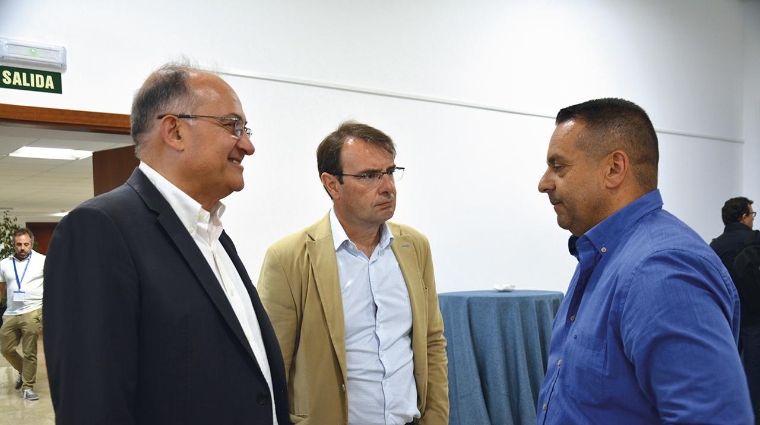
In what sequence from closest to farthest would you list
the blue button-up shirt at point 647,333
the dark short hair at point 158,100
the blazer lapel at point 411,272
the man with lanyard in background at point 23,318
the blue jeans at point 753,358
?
the blue button-up shirt at point 647,333 → the dark short hair at point 158,100 → the blazer lapel at point 411,272 → the blue jeans at point 753,358 → the man with lanyard in background at point 23,318

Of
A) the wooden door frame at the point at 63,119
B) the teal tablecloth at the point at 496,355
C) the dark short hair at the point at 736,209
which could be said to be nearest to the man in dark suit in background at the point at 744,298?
the dark short hair at the point at 736,209

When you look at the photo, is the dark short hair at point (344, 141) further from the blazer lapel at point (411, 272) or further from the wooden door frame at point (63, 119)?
the wooden door frame at point (63, 119)

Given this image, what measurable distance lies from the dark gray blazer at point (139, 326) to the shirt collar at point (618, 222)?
32.4 inches

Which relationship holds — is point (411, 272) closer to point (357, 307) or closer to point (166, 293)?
point (357, 307)

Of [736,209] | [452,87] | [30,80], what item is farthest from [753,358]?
[30,80]

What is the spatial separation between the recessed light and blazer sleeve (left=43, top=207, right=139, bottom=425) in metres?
9.02

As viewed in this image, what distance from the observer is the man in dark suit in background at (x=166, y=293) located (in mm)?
1155

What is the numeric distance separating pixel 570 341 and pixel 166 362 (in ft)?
2.86

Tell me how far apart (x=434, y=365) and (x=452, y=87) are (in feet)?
11.0

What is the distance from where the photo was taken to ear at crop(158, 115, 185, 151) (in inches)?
58.2

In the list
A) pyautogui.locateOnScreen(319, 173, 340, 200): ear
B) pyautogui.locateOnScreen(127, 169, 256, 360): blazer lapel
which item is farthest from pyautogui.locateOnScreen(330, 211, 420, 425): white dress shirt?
pyautogui.locateOnScreen(127, 169, 256, 360): blazer lapel

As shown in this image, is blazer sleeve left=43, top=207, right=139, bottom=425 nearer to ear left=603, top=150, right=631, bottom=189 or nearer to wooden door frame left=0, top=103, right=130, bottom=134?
ear left=603, top=150, right=631, bottom=189

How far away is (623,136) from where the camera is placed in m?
1.44

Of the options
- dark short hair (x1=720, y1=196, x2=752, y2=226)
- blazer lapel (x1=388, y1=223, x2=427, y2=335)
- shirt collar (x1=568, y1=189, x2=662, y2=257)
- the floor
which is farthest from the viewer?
the floor
